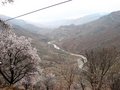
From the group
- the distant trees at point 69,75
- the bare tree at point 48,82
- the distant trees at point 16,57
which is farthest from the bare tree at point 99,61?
the bare tree at point 48,82

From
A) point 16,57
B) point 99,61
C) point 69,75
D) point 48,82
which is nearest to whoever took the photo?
point 99,61

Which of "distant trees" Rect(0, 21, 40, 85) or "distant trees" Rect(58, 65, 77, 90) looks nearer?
"distant trees" Rect(0, 21, 40, 85)

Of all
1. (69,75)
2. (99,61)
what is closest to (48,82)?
(69,75)

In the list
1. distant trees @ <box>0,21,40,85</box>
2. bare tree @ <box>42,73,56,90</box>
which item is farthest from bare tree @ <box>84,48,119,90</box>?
bare tree @ <box>42,73,56,90</box>

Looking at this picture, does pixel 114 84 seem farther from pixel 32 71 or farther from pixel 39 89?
pixel 39 89

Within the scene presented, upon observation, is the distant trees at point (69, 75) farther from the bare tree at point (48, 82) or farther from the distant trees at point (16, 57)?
the distant trees at point (16, 57)

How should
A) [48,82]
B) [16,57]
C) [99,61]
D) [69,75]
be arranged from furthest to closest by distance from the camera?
1. [48,82]
2. [69,75]
3. [16,57]
4. [99,61]

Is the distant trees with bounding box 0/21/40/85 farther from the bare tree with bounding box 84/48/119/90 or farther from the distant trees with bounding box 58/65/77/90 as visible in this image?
the distant trees with bounding box 58/65/77/90

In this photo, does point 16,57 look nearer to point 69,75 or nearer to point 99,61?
point 99,61

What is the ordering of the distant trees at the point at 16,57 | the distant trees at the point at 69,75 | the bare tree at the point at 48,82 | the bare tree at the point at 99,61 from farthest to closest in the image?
the bare tree at the point at 48,82 → the distant trees at the point at 69,75 → the distant trees at the point at 16,57 → the bare tree at the point at 99,61

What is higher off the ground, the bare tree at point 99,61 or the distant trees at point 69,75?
the bare tree at point 99,61
